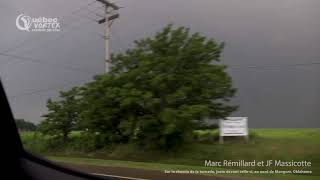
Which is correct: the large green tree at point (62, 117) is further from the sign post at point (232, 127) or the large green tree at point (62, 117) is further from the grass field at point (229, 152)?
the sign post at point (232, 127)

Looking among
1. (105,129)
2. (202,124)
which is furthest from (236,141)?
(105,129)

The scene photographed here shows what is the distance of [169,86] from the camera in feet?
63.7

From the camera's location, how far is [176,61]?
64.7 feet

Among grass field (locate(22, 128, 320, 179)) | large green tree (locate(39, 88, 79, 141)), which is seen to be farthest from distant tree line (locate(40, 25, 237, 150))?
large green tree (locate(39, 88, 79, 141))

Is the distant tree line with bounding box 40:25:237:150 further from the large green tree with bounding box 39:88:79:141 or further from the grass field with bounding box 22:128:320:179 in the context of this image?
the large green tree with bounding box 39:88:79:141

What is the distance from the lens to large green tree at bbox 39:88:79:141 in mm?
6535

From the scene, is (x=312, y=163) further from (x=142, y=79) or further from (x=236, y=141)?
(x=142, y=79)

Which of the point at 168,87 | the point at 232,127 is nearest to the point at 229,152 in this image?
the point at 232,127

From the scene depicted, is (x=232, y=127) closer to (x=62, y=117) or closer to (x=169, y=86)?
(x=169, y=86)

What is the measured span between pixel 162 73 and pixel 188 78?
1052mm

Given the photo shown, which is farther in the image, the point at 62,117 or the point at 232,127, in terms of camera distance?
the point at 232,127

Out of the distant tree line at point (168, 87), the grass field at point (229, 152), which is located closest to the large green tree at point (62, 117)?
the grass field at point (229, 152)

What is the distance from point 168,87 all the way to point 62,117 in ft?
38.5

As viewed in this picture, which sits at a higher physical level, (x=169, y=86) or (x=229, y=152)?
(x=169, y=86)
